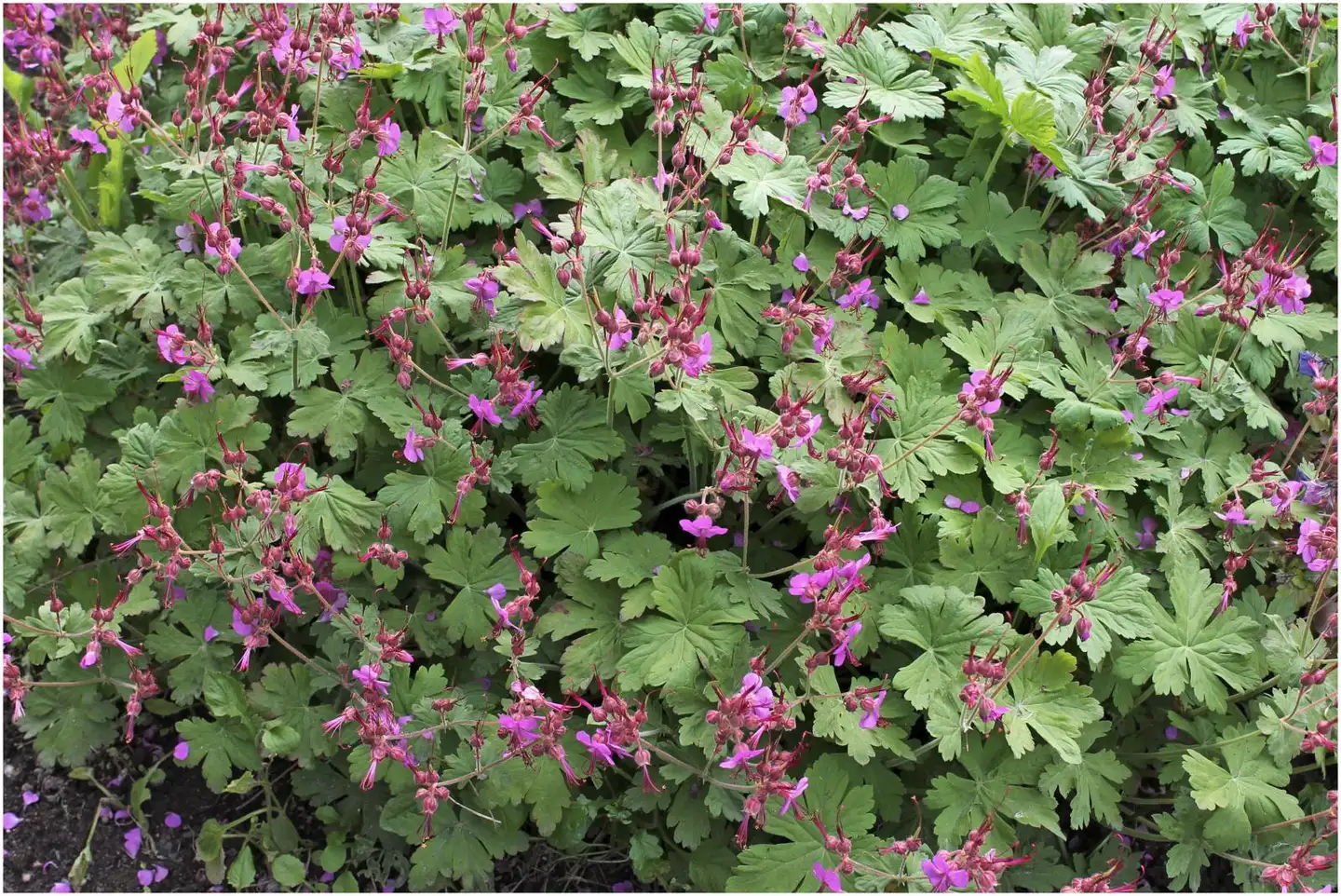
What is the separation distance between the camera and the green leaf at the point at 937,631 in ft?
8.79

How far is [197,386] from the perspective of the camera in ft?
9.46

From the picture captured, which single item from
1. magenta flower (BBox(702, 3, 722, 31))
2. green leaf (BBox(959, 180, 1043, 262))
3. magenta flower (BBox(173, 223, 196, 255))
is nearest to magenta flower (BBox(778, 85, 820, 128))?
magenta flower (BBox(702, 3, 722, 31))

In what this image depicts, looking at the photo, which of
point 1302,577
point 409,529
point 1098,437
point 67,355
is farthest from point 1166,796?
point 67,355

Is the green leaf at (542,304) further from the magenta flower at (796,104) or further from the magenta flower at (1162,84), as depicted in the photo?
the magenta flower at (1162,84)

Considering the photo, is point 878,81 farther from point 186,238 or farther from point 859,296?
point 186,238

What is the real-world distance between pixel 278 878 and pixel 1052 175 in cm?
292

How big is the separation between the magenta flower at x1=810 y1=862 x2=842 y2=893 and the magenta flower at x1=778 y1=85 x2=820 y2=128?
190 cm

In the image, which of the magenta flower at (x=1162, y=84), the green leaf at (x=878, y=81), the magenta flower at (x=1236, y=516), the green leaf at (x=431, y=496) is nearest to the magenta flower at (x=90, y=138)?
the green leaf at (x=431, y=496)

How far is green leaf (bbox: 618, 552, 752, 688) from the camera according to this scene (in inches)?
105

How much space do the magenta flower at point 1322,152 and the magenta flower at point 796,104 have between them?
5.18ft

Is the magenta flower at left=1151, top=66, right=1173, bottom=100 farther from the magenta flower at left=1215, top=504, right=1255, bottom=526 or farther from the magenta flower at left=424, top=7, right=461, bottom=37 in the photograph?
the magenta flower at left=424, top=7, right=461, bottom=37

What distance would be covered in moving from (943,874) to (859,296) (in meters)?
1.49

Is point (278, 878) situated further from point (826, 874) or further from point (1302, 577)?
point (1302, 577)

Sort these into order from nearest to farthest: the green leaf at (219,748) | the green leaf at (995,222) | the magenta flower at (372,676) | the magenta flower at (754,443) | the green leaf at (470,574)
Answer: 1. the magenta flower at (754,443)
2. the magenta flower at (372,676)
3. the green leaf at (470,574)
4. the green leaf at (219,748)
5. the green leaf at (995,222)
